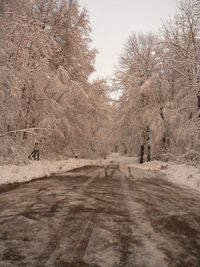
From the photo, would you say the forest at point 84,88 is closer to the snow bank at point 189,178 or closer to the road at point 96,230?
the snow bank at point 189,178

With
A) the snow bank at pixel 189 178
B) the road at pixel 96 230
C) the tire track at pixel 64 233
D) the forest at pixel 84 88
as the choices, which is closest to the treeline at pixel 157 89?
the forest at pixel 84 88

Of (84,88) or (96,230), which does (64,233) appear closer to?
(96,230)

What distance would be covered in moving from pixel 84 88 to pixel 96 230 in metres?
18.1

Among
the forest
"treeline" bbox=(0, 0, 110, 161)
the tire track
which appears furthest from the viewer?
the forest

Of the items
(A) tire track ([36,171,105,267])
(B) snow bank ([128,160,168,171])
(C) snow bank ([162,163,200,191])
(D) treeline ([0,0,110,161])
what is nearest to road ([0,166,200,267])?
(A) tire track ([36,171,105,267])

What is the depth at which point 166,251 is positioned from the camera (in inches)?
152

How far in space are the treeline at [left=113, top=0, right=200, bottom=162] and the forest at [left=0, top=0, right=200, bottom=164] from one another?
0.27 feet

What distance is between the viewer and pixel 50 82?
55.0ft

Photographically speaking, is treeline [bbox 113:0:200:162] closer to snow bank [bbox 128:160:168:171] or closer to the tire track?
snow bank [bbox 128:160:168:171]

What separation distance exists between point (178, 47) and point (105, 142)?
39.0 ft

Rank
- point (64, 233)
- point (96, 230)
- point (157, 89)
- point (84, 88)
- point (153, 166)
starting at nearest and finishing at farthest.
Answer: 1. point (64, 233)
2. point (96, 230)
3. point (153, 166)
4. point (84, 88)
5. point (157, 89)

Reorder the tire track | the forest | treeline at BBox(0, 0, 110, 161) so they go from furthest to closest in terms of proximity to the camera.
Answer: the forest < treeline at BBox(0, 0, 110, 161) < the tire track

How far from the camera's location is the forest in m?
10.5

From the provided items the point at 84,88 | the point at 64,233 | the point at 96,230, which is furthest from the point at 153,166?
the point at 64,233
